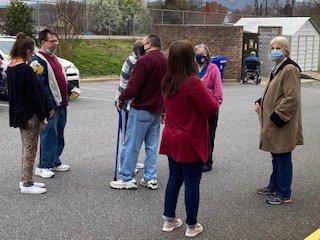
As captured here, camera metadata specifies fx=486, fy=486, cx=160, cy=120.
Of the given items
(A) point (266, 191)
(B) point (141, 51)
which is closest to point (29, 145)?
(B) point (141, 51)

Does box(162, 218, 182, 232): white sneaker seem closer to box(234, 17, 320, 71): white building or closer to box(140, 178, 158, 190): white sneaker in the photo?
box(140, 178, 158, 190): white sneaker

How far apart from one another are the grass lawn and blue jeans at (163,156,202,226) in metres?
16.6

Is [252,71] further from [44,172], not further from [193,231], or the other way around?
[193,231]

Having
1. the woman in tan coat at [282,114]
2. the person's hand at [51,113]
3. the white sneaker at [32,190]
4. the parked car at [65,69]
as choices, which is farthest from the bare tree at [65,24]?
the woman in tan coat at [282,114]

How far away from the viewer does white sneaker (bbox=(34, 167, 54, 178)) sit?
20.7 feet

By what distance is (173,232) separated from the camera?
15.4ft

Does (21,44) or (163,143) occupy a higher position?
(21,44)

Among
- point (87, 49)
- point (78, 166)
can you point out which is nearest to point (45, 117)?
point (78, 166)

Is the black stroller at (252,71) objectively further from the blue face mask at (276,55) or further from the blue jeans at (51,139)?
the blue face mask at (276,55)

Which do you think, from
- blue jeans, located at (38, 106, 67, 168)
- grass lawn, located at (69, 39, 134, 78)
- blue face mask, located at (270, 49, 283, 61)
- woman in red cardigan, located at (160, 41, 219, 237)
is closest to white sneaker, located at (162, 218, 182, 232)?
woman in red cardigan, located at (160, 41, 219, 237)

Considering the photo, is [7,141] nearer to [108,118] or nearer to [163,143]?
[108,118]

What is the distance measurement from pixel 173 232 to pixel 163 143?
0.88m

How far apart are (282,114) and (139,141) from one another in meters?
1.73

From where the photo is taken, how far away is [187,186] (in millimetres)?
4504
